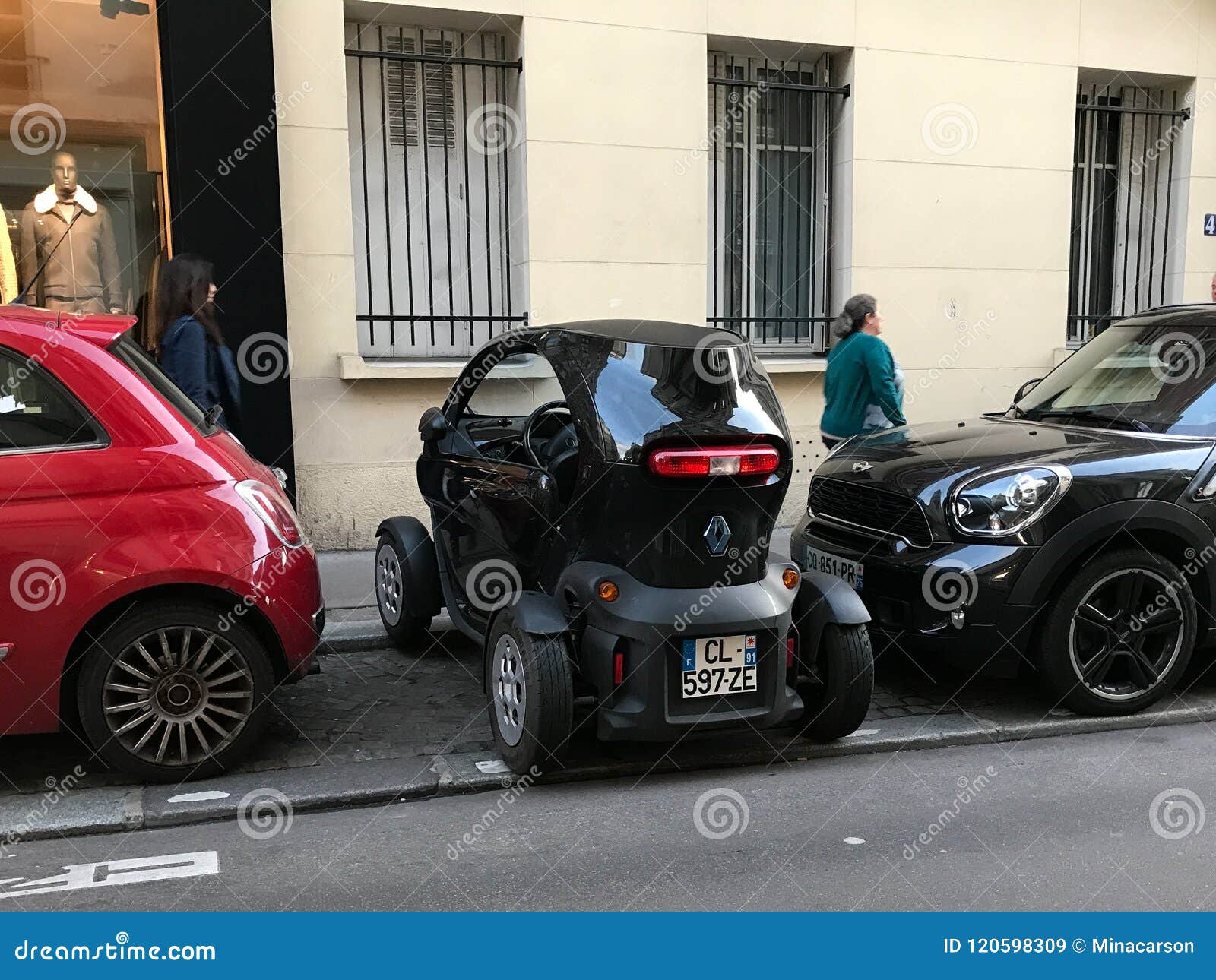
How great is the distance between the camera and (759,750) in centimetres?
473

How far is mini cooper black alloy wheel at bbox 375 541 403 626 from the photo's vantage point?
620cm

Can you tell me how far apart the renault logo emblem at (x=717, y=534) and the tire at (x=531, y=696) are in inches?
25.6

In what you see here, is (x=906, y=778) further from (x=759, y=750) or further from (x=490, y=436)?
(x=490, y=436)

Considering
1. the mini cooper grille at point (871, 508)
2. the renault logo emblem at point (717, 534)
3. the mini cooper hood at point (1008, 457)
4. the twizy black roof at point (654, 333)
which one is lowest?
the mini cooper grille at point (871, 508)

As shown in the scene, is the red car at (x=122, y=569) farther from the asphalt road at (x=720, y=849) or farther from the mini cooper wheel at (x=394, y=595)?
the mini cooper wheel at (x=394, y=595)

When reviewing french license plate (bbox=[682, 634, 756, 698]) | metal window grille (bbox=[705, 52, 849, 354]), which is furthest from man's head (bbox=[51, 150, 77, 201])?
french license plate (bbox=[682, 634, 756, 698])

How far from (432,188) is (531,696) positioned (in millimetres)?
5913

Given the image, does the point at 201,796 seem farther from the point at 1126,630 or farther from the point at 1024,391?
the point at 1024,391

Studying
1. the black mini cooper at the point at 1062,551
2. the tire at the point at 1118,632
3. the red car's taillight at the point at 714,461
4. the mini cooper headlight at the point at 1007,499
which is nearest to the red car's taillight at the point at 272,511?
the red car's taillight at the point at 714,461

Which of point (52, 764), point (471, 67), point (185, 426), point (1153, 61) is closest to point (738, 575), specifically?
point (185, 426)

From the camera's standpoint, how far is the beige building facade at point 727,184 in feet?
28.0

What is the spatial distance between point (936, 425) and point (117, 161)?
6431 millimetres

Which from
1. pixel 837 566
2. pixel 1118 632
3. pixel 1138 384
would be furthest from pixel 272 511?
pixel 1138 384

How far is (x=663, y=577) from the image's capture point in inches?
166
